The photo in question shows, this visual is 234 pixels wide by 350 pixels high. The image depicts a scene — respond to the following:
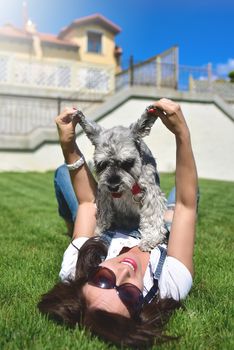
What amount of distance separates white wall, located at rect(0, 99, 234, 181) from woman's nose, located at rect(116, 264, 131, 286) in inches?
675

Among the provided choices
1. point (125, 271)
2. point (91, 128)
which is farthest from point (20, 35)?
point (125, 271)

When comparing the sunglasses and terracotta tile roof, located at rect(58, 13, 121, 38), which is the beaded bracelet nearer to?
the sunglasses

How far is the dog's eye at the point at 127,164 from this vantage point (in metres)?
4.02

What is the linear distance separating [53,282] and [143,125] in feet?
5.53

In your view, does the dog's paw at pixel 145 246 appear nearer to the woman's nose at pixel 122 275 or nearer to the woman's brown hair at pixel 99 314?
the woman's brown hair at pixel 99 314

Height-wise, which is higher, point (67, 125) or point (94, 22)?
point (94, 22)

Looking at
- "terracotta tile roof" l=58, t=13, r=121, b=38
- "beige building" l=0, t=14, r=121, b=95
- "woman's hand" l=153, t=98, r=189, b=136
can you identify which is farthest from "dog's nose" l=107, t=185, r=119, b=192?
"terracotta tile roof" l=58, t=13, r=121, b=38

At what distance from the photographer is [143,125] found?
4.10m

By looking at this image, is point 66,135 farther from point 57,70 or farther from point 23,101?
point 57,70

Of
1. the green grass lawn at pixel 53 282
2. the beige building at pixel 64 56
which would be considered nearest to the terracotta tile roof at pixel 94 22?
the beige building at pixel 64 56

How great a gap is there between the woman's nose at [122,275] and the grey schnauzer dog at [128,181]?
31.9 inches

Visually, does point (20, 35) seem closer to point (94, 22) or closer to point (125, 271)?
point (94, 22)

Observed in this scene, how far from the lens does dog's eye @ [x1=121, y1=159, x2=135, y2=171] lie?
4020mm

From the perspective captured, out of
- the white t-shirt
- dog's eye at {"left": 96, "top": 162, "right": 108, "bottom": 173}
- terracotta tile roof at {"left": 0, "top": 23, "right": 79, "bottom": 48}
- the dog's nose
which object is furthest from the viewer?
terracotta tile roof at {"left": 0, "top": 23, "right": 79, "bottom": 48}
